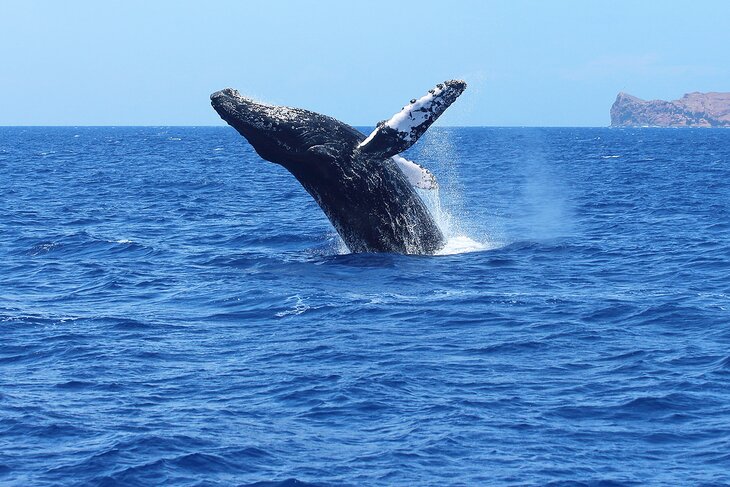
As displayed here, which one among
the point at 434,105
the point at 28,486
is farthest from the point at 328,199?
the point at 28,486

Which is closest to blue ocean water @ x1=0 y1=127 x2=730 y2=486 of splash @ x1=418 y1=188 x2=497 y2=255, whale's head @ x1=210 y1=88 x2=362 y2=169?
splash @ x1=418 y1=188 x2=497 y2=255

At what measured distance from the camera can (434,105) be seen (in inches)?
693

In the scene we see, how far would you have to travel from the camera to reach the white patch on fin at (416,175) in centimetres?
1977

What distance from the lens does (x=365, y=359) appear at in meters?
13.5

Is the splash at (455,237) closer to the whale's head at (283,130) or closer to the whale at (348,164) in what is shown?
the whale at (348,164)

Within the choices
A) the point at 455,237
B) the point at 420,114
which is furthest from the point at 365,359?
the point at 455,237

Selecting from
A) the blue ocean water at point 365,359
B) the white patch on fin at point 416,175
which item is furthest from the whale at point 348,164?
the blue ocean water at point 365,359

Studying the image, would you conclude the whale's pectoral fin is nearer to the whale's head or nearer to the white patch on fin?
the whale's head

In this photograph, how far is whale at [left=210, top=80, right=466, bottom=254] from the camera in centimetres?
1894

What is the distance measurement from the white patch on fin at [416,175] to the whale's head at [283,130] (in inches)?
A: 41.1

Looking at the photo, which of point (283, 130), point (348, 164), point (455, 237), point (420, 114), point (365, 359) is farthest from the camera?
point (455, 237)

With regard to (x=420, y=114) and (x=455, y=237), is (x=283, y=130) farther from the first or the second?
(x=455, y=237)

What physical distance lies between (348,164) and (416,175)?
1432 mm

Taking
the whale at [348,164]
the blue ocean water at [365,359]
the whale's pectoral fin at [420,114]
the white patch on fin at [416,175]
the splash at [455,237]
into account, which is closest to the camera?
the blue ocean water at [365,359]
